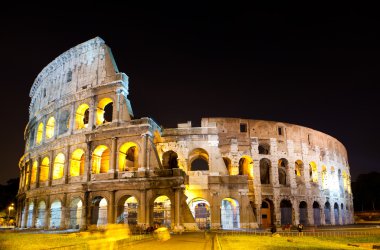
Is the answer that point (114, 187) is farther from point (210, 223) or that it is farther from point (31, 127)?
point (31, 127)

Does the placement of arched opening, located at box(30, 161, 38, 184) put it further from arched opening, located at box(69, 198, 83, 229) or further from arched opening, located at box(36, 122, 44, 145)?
arched opening, located at box(69, 198, 83, 229)

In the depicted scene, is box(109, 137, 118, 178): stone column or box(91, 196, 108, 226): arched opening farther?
box(91, 196, 108, 226): arched opening

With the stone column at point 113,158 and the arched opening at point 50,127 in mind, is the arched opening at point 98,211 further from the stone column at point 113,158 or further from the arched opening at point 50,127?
the arched opening at point 50,127

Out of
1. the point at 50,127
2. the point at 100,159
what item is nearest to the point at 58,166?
the point at 50,127

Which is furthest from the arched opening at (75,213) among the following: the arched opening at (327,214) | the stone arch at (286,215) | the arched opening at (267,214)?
the arched opening at (327,214)

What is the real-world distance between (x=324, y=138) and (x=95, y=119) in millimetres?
24577

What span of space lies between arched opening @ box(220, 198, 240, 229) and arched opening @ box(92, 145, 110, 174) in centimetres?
1032

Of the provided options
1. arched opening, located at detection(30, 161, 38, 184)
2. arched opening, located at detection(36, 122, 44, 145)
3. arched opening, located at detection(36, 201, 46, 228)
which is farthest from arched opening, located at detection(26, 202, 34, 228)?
arched opening, located at detection(36, 122, 44, 145)

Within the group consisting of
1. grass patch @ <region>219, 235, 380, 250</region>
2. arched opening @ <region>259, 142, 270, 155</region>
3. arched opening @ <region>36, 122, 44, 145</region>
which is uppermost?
arched opening @ <region>36, 122, 44, 145</region>

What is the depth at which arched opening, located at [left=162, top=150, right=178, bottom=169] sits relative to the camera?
2998 cm

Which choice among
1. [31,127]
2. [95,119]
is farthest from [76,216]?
[31,127]

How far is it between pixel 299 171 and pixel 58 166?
23.1 metres

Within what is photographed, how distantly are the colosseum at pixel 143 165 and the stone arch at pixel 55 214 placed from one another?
0.09 meters

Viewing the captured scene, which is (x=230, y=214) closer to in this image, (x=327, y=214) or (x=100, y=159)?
(x=100, y=159)
